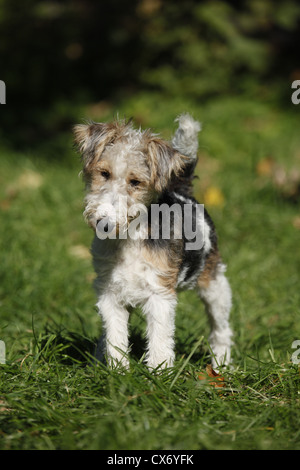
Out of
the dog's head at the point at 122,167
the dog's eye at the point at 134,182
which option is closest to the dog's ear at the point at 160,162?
the dog's head at the point at 122,167

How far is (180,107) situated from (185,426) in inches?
320

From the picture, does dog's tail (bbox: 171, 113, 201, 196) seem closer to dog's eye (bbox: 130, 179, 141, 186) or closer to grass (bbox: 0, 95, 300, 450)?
dog's eye (bbox: 130, 179, 141, 186)

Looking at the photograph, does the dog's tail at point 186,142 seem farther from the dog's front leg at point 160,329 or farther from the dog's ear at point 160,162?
the dog's front leg at point 160,329

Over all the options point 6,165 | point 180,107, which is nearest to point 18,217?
point 6,165

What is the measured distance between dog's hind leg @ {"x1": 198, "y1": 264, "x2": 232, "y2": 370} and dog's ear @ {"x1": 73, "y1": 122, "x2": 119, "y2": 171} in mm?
1559

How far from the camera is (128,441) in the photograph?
308 cm

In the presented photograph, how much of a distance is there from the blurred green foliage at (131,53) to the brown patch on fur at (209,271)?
6603 millimetres

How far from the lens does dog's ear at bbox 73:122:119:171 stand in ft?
12.5

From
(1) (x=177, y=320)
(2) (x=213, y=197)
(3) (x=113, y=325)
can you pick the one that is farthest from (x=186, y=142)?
(2) (x=213, y=197)

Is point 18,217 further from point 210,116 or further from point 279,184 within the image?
point 210,116

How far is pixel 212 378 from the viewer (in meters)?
3.81

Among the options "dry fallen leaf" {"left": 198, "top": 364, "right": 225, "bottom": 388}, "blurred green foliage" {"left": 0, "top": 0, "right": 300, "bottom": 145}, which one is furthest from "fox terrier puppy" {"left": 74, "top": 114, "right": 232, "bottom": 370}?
"blurred green foliage" {"left": 0, "top": 0, "right": 300, "bottom": 145}

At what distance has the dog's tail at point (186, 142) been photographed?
4.41m

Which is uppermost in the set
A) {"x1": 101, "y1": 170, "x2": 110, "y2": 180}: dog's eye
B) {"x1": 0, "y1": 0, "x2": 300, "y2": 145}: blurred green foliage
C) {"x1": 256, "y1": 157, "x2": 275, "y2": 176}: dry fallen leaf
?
{"x1": 0, "y1": 0, "x2": 300, "y2": 145}: blurred green foliage
